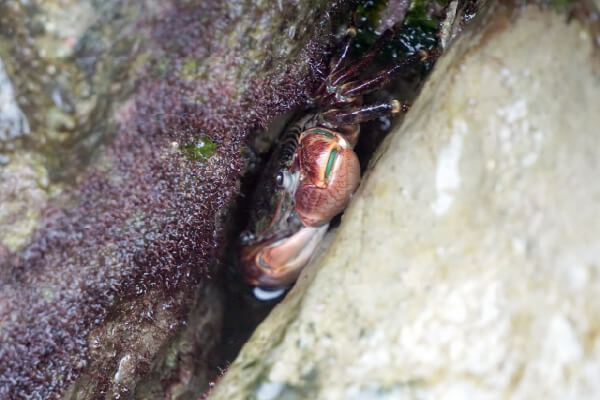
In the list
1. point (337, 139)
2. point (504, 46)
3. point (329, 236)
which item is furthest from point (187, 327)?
point (504, 46)

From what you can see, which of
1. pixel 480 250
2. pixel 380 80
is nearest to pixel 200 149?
pixel 380 80

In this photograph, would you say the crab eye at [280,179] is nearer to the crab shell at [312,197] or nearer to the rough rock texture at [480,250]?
the crab shell at [312,197]

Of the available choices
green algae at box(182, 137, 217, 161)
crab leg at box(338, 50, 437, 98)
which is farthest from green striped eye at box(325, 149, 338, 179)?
green algae at box(182, 137, 217, 161)

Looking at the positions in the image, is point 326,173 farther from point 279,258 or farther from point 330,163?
point 279,258

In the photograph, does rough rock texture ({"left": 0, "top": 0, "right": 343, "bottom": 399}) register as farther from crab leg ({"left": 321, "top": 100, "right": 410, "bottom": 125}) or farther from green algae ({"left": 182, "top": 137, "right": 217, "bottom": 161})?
crab leg ({"left": 321, "top": 100, "right": 410, "bottom": 125})

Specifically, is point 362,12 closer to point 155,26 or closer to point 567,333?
point 155,26

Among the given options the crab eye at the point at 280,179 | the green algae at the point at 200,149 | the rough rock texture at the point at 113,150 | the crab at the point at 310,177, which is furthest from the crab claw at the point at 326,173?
the green algae at the point at 200,149
